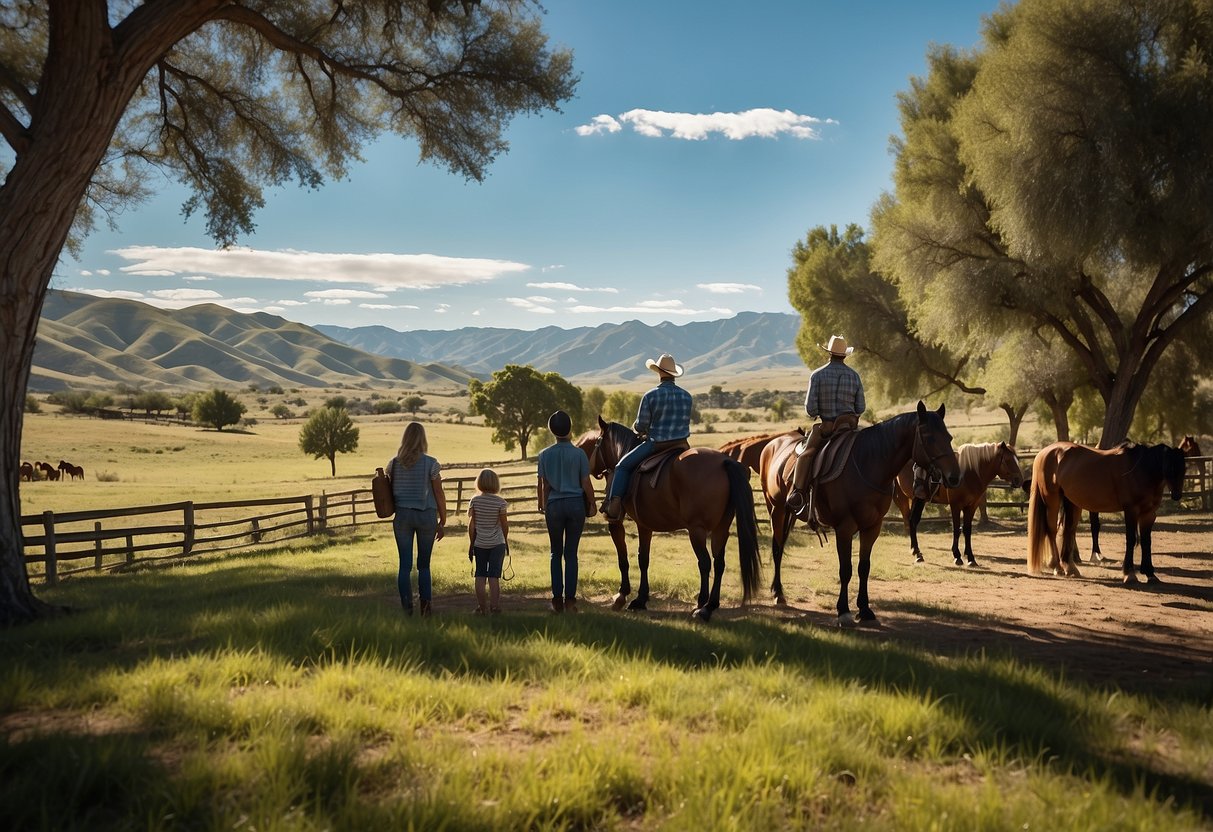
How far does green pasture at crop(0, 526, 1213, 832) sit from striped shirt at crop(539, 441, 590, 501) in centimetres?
178

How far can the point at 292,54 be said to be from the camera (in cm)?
1225

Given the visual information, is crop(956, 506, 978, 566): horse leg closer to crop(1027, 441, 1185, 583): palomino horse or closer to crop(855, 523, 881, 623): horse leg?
crop(1027, 441, 1185, 583): palomino horse

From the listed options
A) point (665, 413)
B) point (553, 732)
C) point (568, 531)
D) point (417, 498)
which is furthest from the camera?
point (665, 413)

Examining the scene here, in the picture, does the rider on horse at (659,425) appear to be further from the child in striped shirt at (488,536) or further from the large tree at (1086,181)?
the large tree at (1086,181)

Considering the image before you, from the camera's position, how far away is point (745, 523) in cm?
815

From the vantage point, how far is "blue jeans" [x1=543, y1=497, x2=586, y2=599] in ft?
27.2

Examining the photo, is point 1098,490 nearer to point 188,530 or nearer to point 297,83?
point 297,83

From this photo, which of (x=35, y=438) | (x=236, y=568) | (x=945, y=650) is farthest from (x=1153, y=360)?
(x=35, y=438)

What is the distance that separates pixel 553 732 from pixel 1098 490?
38.3ft

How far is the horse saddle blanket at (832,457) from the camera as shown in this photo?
8930 mm

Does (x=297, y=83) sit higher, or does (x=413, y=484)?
(x=297, y=83)

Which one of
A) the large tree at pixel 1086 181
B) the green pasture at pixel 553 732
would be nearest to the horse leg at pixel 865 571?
the green pasture at pixel 553 732

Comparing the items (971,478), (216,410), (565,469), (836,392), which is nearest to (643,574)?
(565,469)

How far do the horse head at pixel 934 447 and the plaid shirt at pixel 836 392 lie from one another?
31.8 inches
